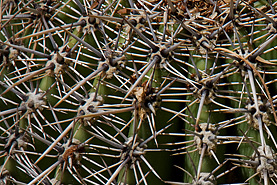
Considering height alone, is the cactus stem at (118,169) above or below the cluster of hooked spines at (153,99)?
below

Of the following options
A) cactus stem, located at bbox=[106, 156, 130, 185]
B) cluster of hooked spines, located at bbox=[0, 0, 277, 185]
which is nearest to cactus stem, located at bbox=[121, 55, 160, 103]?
cluster of hooked spines, located at bbox=[0, 0, 277, 185]

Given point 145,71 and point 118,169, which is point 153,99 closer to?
point 145,71

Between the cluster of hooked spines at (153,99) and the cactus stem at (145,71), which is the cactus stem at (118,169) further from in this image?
the cactus stem at (145,71)

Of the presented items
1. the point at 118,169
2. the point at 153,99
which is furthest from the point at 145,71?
the point at 118,169

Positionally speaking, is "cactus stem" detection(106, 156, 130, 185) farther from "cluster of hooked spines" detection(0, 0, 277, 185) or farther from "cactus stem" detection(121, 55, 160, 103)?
"cactus stem" detection(121, 55, 160, 103)

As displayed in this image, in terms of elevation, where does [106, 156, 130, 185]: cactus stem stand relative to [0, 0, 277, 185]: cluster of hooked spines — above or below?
below

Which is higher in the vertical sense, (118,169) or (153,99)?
(153,99)

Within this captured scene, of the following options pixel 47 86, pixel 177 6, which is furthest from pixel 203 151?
pixel 47 86

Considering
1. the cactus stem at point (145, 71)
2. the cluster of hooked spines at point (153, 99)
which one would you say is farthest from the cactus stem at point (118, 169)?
the cactus stem at point (145, 71)
